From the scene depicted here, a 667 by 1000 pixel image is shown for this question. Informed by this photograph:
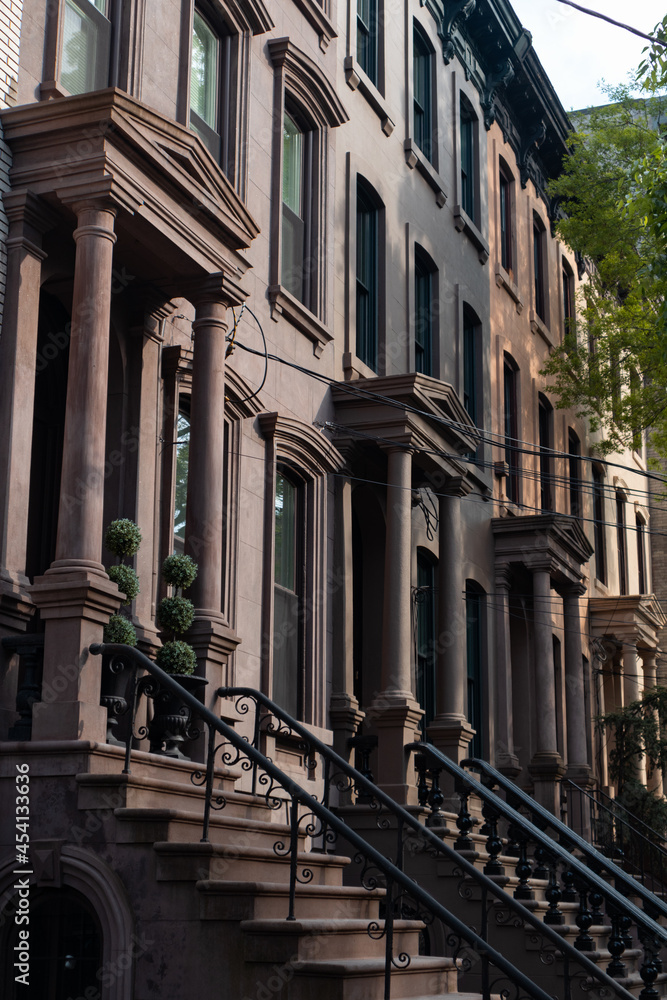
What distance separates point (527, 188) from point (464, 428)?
39.0ft

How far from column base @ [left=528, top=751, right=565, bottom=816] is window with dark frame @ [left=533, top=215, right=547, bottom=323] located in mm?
10310

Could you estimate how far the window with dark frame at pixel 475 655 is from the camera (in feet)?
66.2

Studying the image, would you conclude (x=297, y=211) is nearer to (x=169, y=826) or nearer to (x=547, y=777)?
(x=169, y=826)

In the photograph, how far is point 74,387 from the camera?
29.7 ft

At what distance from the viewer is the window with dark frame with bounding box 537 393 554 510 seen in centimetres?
2562

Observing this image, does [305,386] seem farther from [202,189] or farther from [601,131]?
[601,131]

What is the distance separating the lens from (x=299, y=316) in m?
14.8

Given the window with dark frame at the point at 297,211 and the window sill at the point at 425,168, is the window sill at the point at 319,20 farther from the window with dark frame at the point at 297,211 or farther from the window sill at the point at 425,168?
the window sill at the point at 425,168

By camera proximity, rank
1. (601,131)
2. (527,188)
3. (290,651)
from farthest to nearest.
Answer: (527,188), (601,131), (290,651)

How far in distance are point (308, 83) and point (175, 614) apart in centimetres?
804

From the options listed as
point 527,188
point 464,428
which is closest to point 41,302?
point 464,428

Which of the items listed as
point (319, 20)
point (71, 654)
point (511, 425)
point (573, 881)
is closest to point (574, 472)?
point (511, 425)

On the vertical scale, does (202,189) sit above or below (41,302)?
above

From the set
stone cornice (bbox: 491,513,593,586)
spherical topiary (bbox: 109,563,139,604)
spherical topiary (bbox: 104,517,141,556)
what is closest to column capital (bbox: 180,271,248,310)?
spherical topiary (bbox: 104,517,141,556)
